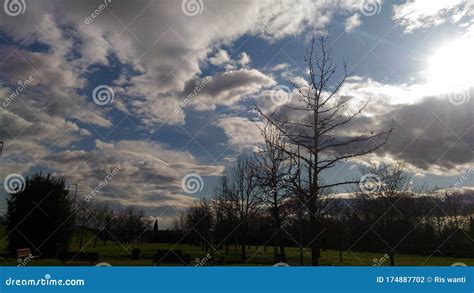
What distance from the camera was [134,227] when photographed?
5397 cm

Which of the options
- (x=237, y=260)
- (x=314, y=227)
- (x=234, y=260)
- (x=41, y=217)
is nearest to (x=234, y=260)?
(x=234, y=260)

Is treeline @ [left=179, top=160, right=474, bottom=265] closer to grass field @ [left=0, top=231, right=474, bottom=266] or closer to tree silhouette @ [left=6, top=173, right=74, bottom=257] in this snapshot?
grass field @ [left=0, top=231, right=474, bottom=266]

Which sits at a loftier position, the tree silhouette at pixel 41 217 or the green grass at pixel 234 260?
the tree silhouette at pixel 41 217

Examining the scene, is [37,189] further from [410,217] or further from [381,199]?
[410,217]

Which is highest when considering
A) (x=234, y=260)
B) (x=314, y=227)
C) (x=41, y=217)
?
(x=41, y=217)

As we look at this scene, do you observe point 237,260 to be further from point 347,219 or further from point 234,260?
point 347,219

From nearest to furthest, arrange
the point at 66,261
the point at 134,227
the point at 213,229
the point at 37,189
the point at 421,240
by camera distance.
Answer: the point at 66,261 < the point at 37,189 < the point at 213,229 < the point at 421,240 < the point at 134,227

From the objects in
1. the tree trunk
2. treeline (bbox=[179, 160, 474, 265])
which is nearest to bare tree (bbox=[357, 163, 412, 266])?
treeline (bbox=[179, 160, 474, 265])

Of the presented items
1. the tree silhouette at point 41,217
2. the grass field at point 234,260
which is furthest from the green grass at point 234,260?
the tree silhouette at point 41,217

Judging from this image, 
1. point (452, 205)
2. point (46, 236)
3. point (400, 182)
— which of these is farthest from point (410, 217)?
point (46, 236)

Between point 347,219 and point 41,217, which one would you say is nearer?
point 41,217

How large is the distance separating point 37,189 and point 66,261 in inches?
318

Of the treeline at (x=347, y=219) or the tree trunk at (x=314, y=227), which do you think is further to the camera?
the treeline at (x=347, y=219)

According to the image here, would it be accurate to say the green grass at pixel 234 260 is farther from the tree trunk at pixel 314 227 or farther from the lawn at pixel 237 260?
the tree trunk at pixel 314 227
